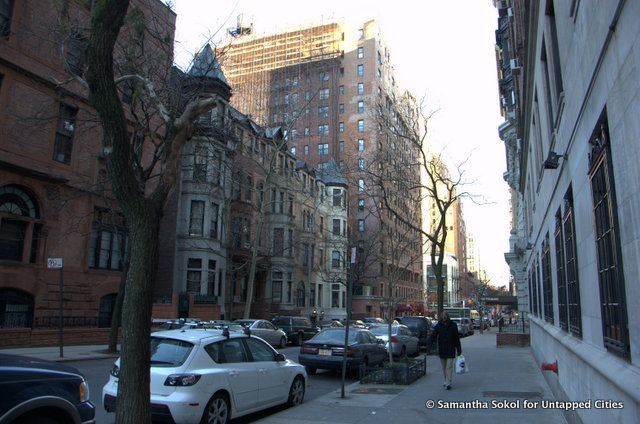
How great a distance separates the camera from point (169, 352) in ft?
27.2

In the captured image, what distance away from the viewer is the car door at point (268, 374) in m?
9.32

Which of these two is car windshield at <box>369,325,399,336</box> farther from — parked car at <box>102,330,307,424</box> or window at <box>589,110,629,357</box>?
window at <box>589,110,629,357</box>

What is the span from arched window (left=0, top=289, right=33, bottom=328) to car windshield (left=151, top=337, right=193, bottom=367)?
17.5 metres

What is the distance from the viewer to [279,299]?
47.7 metres

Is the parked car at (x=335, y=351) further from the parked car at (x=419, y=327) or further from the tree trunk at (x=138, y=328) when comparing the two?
the parked car at (x=419, y=327)

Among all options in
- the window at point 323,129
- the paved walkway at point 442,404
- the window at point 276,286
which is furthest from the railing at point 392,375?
the window at point 323,129

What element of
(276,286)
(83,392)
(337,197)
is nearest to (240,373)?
(83,392)

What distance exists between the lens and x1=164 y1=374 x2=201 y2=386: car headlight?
7703mm

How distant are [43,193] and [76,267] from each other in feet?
13.4

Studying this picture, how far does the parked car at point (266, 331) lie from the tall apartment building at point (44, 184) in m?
7.49

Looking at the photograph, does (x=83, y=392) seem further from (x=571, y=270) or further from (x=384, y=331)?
(x=384, y=331)

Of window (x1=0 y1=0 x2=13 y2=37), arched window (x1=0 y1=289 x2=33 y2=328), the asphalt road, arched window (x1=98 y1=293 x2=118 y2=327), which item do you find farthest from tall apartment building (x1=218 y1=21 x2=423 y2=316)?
the asphalt road

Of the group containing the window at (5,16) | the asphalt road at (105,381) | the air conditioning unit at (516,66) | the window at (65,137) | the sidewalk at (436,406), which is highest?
the window at (5,16)

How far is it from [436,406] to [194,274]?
2830 cm
